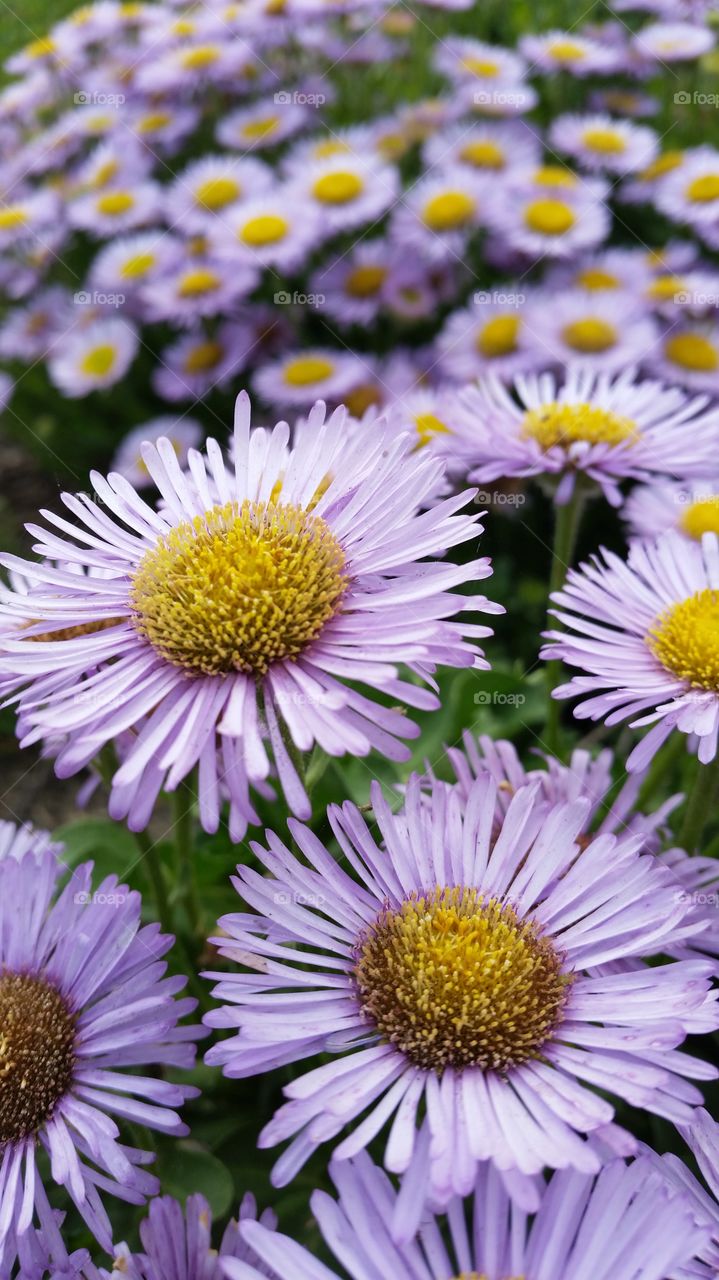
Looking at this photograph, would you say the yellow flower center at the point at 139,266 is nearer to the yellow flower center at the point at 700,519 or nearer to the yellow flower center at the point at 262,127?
the yellow flower center at the point at 262,127

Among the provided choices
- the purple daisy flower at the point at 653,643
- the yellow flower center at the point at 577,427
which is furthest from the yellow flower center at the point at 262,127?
the purple daisy flower at the point at 653,643

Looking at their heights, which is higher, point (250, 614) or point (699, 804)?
point (250, 614)

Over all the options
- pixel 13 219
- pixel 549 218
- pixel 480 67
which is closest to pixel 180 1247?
pixel 549 218

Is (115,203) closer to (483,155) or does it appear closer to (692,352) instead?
(483,155)

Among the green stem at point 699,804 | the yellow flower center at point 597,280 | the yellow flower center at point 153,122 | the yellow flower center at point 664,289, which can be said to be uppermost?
the yellow flower center at point 153,122

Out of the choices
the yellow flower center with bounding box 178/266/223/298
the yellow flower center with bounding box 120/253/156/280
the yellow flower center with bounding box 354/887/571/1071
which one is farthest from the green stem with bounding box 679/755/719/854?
the yellow flower center with bounding box 120/253/156/280
